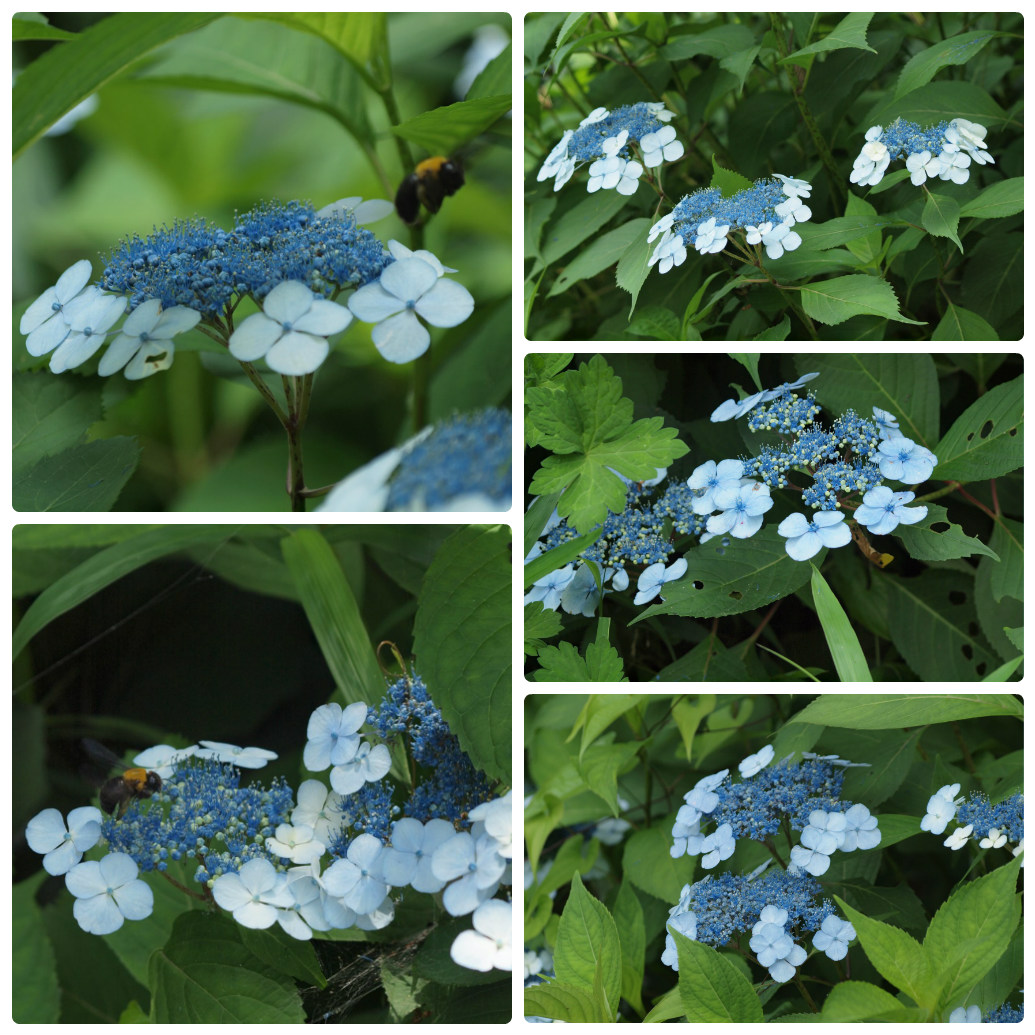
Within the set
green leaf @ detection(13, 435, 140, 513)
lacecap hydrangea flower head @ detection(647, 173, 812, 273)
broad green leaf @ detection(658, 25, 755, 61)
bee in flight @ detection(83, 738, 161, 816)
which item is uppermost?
broad green leaf @ detection(658, 25, 755, 61)

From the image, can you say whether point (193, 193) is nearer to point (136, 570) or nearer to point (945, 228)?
point (136, 570)

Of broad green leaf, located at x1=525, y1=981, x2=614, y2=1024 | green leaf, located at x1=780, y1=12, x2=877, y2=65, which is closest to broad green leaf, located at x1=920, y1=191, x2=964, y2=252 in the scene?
green leaf, located at x1=780, y1=12, x2=877, y2=65

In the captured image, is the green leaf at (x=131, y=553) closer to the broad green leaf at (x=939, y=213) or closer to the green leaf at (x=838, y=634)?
the green leaf at (x=838, y=634)

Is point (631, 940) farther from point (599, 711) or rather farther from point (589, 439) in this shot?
point (589, 439)

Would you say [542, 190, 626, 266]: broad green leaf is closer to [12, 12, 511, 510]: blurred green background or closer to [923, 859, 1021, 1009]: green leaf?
[12, 12, 511, 510]: blurred green background

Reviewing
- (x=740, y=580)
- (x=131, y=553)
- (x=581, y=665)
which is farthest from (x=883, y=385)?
(x=131, y=553)

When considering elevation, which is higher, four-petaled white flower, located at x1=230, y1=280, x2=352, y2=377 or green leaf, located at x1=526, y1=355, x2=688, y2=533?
four-petaled white flower, located at x1=230, y1=280, x2=352, y2=377

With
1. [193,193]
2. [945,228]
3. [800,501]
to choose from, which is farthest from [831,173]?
[193,193]
